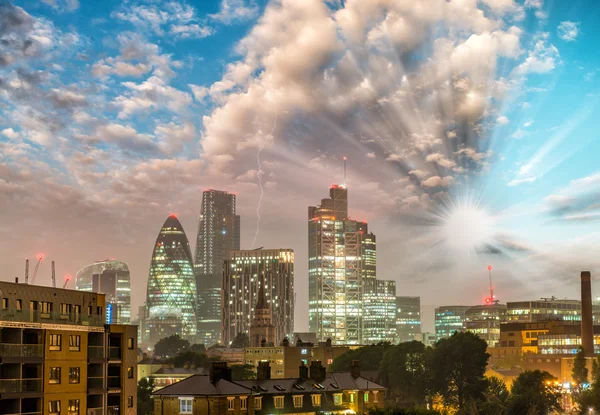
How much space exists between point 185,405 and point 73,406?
3949 centimetres

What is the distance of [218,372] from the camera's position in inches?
4643

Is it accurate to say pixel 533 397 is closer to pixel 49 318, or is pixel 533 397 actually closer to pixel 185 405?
pixel 185 405

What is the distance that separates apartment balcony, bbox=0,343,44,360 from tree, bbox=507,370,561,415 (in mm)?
97971

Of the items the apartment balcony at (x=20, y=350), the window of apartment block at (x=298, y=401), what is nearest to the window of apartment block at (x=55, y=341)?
the apartment balcony at (x=20, y=350)

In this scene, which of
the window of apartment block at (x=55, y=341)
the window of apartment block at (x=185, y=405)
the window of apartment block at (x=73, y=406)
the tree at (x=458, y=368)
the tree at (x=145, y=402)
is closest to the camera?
the window of apartment block at (x=55, y=341)

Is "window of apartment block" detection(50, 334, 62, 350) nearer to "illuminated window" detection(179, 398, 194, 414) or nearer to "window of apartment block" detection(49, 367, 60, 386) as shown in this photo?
"window of apartment block" detection(49, 367, 60, 386)

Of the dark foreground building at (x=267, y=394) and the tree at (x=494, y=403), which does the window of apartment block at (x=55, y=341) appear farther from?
the tree at (x=494, y=403)

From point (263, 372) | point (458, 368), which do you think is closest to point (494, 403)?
point (458, 368)

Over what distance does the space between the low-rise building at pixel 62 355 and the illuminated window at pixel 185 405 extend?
2928cm

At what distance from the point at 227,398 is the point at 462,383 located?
299 ft

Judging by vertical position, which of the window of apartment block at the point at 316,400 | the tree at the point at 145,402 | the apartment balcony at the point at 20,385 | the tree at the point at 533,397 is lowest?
the tree at the point at 145,402

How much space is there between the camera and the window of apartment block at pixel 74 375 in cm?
7454

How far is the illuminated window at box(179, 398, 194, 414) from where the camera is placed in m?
112

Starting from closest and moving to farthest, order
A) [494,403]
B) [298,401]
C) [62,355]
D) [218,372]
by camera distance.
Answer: [62,355] < [218,372] < [298,401] < [494,403]
